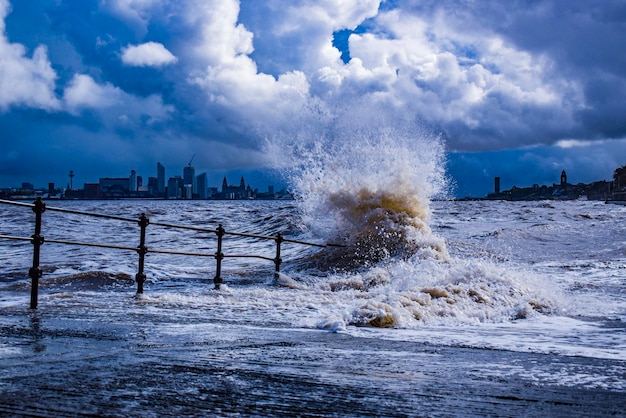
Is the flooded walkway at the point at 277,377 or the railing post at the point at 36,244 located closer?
the flooded walkway at the point at 277,377

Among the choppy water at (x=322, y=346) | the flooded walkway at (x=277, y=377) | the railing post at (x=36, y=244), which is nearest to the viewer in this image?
the flooded walkway at (x=277, y=377)

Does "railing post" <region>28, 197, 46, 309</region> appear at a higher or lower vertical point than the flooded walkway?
higher

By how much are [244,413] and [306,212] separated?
1627cm

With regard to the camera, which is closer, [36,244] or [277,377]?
[277,377]

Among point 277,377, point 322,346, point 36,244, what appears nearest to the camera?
point 277,377

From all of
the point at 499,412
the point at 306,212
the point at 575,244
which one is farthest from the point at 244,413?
the point at 575,244

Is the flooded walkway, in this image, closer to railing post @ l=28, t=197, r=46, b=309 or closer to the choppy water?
the choppy water

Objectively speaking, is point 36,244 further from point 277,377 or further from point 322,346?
point 277,377

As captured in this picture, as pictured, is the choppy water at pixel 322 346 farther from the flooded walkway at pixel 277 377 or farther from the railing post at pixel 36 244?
the railing post at pixel 36 244

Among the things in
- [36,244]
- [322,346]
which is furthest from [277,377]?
[36,244]

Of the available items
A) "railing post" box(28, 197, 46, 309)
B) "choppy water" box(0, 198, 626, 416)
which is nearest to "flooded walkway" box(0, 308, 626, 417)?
"choppy water" box(0, 198, 626, 416)

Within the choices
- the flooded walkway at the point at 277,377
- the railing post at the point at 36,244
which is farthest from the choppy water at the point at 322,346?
the railing post at the point at 36,244

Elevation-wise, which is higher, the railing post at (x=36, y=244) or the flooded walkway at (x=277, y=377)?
the railing post at (x=36, y=244)

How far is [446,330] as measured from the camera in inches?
229
